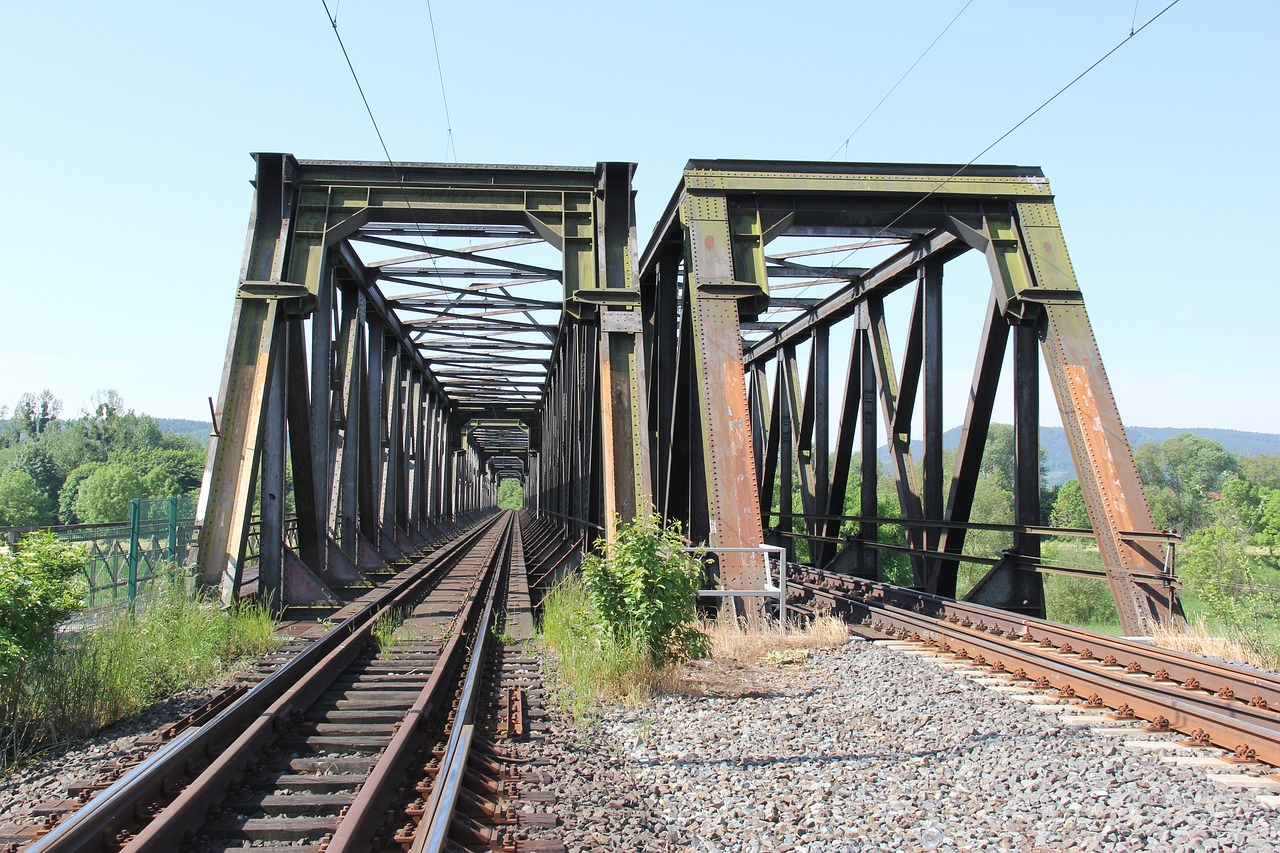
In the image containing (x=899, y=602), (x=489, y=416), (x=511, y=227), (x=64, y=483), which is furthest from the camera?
(x=64, y=483)

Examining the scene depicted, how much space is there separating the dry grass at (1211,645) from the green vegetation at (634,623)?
441 cm

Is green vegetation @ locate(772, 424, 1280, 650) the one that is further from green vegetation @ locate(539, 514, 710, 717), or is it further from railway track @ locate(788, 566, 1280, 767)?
green vegetation @ locate(539, 514, 710, 717)

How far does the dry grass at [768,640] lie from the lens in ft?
28.3

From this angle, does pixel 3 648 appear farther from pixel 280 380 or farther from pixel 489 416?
pixel 489 416

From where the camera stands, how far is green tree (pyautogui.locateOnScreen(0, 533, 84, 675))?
6176mm

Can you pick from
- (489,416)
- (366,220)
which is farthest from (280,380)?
(489,416)

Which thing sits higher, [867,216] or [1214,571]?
[867,216]

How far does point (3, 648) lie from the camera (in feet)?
19.7

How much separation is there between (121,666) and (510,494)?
525ft

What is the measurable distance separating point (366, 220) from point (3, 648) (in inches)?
345

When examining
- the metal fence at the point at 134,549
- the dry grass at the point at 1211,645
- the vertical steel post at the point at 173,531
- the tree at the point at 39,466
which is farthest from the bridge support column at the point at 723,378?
the tree at the point at 39,466

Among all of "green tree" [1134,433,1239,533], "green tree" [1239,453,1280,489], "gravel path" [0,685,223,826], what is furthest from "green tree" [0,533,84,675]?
"green tree" [1239,453,1280,489]

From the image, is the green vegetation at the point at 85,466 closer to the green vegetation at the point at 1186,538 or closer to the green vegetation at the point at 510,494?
the green vegetation at the point at 510,494

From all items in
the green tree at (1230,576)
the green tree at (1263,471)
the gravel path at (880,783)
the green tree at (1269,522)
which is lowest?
the gravel path at (880,783)
